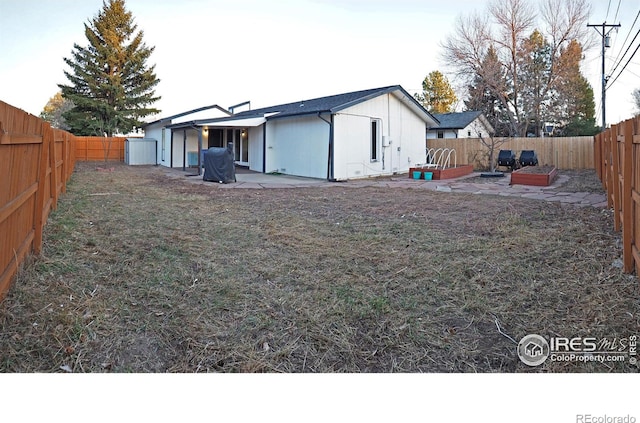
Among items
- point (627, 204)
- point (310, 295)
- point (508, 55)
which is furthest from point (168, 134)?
point (627, 204)

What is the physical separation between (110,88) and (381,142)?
47.5 ft

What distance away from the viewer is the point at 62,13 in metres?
3.34

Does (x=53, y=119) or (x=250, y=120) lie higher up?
(x=53, y=119)

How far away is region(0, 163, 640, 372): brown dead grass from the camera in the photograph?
214 cm

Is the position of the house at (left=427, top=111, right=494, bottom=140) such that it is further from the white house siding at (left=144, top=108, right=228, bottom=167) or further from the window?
the white house siding at (left=144, top=108, right=228, bottom=167)

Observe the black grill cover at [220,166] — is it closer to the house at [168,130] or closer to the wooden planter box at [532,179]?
the wooden planter box at [532,179]

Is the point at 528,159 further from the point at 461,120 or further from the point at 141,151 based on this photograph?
the point at 141,151

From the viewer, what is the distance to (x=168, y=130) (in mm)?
17656

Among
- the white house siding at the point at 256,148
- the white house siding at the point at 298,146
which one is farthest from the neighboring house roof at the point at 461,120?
the white house siding at the point at 298,146

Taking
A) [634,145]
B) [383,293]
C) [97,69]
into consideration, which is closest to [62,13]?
[383,293]

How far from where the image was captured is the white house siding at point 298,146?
11617 mm
